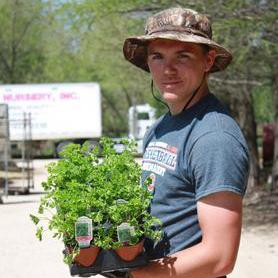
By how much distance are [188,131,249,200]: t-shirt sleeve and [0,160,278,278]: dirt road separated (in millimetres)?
4812

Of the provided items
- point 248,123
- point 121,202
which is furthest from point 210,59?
point 248,123

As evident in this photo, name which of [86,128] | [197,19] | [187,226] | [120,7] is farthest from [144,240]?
[86,128]

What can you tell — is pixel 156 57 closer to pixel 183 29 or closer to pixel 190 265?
pixel 183 29

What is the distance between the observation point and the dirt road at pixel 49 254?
276 inches

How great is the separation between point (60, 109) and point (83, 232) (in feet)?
87.7

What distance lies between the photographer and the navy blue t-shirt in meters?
2.03

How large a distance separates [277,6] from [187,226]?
5.72 meters

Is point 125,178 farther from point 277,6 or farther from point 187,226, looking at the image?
point 277,6

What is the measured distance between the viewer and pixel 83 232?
2.05 metres

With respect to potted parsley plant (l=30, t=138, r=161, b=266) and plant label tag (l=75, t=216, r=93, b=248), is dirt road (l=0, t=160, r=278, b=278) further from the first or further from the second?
plant label tag (l=75, t=216, r=93, b=248)

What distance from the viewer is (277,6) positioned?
743cm

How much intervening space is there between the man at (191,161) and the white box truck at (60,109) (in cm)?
2587

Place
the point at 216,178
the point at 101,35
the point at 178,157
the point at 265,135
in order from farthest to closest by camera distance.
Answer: the point at 265,135 → the point at 101,35 → the point at 178,157 → the point at 216,178

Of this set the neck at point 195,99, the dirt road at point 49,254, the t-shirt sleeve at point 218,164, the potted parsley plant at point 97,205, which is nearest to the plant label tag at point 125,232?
the potted parsley plant at point 97,205
